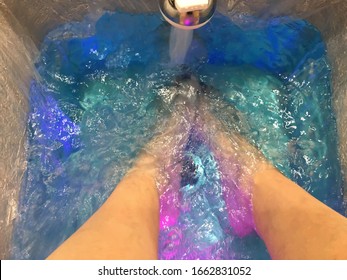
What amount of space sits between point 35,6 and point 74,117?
30 centimetres

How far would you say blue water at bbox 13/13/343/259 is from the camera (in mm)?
1061

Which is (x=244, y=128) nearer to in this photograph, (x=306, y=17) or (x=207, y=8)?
(x=306, y=17)

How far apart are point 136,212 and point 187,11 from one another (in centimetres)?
41

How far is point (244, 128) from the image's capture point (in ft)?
3.94

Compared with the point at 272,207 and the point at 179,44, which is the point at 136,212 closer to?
the point at 272,207

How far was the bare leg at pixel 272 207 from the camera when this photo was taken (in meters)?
0.75

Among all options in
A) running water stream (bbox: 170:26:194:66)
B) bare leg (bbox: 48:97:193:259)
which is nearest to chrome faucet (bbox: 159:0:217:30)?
running water stream (bbox: 170:26:194:66)

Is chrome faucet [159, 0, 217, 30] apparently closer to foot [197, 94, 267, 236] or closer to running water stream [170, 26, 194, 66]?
running water stream [170, 26, 194, 66]

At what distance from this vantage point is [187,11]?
77 centimetres

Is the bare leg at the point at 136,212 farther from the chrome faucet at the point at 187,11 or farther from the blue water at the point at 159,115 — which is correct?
the chrome faucet at the point at 187,11

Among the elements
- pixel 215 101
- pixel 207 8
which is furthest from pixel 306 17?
pixel 207 8

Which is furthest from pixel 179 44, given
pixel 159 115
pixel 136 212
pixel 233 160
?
pixel 136 212

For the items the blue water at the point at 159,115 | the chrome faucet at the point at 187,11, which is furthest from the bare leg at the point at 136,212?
the chrome faucet at the point at 187,11

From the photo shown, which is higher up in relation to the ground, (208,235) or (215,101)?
(215,101)
